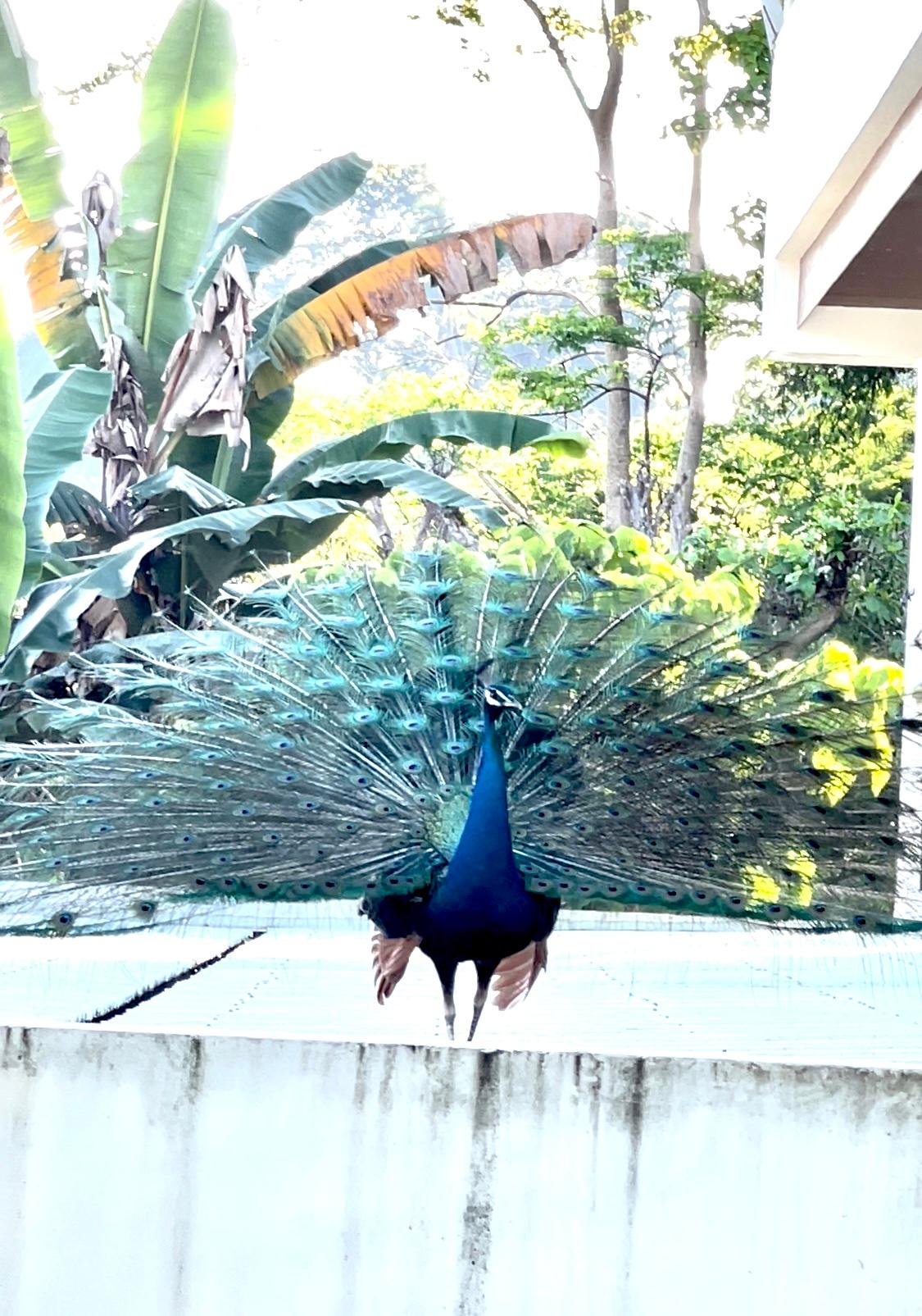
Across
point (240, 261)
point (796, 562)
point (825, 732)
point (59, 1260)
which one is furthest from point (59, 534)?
point (59, 1260)

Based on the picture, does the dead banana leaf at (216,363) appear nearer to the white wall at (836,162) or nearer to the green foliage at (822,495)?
the white wall at (836,162)

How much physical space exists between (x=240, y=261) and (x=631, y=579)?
351 cm

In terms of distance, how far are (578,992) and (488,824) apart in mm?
893

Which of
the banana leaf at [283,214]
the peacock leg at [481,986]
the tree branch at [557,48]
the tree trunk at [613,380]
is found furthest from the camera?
the tree branch at [557,48]

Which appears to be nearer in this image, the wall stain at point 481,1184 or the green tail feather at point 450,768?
the wall stain at point 481,1184

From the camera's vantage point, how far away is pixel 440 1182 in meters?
3.04

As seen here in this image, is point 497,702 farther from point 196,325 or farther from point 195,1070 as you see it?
point 196,325

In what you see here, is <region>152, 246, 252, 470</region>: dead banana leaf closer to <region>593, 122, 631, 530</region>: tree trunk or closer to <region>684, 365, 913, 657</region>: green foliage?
<region>684, 365, 913, 657</region>: green foliage

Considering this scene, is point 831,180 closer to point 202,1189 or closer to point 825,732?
point 825,732

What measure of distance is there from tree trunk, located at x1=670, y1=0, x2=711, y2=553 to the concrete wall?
35.8ft

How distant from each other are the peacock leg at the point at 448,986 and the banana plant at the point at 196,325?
9.91 ft

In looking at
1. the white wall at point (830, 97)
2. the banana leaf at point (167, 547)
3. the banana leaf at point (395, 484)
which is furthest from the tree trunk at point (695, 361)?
the white wall at point (830, 97)

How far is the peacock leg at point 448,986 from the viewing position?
448 centimetres

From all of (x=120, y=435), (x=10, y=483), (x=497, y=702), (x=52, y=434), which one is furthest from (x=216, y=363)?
(x=497, y=702)
